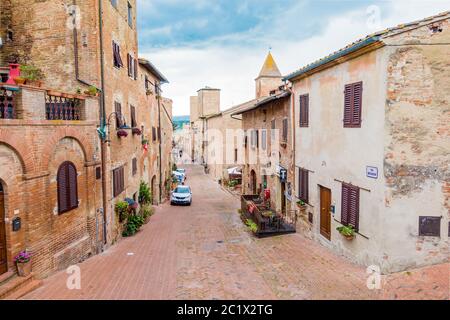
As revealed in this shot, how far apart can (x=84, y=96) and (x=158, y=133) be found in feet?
56.7

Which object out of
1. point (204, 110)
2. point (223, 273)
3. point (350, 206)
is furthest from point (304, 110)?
point (204, 110)

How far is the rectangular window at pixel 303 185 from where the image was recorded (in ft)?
44.7

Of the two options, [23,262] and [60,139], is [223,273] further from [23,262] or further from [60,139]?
[60,139]

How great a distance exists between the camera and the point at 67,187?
10.0 meters

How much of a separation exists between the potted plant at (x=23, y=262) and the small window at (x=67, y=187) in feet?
5.69

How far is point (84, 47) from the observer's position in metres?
12.3

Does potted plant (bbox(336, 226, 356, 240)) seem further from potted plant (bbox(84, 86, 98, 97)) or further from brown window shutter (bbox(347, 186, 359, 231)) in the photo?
potted plant (bbox(84, 86, 98, 97))

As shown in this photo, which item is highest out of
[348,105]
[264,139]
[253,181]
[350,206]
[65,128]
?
[348,105]

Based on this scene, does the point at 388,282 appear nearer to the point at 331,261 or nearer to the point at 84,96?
the point at 331,261

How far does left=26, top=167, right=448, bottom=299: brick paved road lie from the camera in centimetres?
809

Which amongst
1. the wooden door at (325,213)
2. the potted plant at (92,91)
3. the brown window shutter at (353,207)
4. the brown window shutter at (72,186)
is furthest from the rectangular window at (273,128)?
the brown window shutter at (72,186)

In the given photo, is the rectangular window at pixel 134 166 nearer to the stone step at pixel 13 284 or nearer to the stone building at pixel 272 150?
the stone building at pixel 272 150

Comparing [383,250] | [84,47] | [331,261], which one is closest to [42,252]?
[84,47]

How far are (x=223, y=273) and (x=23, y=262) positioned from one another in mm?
5214
